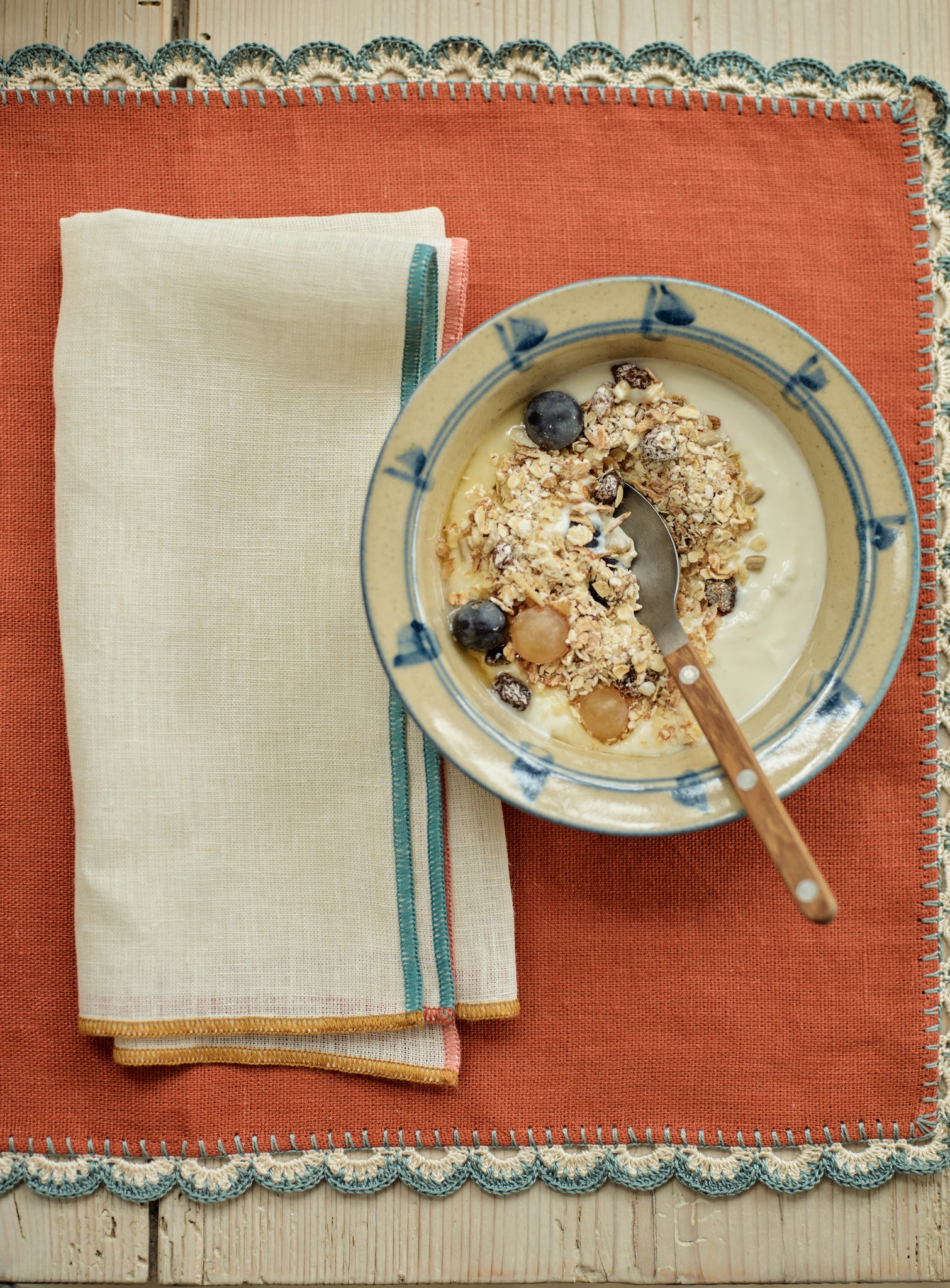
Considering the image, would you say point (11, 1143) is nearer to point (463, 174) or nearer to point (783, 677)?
point (783, 677)

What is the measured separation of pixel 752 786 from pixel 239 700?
50cm

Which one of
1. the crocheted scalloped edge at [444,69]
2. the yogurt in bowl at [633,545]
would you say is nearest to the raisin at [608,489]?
the yogurt in bowl at [633,545]

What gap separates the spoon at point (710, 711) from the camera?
2.59 ft

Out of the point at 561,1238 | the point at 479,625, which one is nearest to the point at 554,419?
the point at 479,625

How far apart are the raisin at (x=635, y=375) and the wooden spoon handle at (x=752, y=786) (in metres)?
0.25

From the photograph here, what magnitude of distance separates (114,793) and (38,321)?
1.67ft

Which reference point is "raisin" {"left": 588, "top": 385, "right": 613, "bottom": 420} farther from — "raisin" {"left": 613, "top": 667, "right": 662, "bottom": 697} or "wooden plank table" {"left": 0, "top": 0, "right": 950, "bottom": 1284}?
"wooden plank table" {"left": 0, "top": 0, "right": 950, "bottom": 1284}

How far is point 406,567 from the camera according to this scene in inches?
33.9

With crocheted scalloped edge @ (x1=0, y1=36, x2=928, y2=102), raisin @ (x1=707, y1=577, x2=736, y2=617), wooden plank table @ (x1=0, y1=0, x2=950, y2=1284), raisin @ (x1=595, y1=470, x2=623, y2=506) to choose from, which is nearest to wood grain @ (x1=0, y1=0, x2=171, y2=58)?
crocheted scalloped edge @ (x1=0, y1=36, x2=928, y2=102)

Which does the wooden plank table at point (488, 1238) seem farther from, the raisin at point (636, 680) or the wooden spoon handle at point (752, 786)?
the raisin at point (636, 680)

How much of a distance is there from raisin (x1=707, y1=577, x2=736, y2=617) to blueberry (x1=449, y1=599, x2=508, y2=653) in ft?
0.64

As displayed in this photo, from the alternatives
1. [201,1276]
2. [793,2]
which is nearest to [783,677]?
[793,2]

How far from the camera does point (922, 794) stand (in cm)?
101

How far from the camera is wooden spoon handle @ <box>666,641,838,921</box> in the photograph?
2.56 feet
